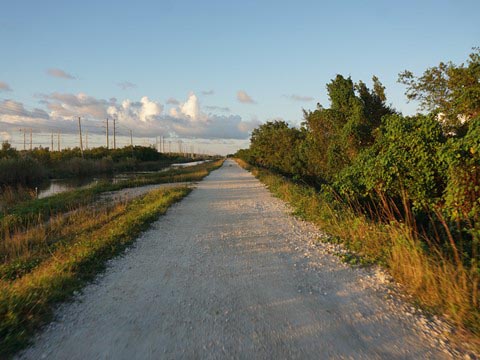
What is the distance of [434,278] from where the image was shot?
397 centimetres

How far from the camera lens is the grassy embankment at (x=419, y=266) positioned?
11.2 ft

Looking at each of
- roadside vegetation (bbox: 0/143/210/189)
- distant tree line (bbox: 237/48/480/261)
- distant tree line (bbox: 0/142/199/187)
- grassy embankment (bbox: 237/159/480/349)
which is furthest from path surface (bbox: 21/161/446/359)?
roadside vegetation (bbox: 0/143/210/189)

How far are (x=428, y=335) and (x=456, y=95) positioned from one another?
9.66m

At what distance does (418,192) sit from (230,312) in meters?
5.81

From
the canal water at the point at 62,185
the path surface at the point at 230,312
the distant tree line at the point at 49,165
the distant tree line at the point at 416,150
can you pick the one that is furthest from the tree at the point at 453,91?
the distant tree line at the point at 49,165

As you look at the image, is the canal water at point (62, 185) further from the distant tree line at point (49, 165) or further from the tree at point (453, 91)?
the tree at point (453, 91)

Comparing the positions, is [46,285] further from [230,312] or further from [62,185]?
[62,185]

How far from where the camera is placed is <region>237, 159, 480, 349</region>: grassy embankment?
342 cm

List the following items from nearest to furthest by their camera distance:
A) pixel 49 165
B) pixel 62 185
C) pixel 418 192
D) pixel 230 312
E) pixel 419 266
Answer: pixel 230 312
pixel 419 266
pixel 418 192
pixel 62 185
pixel 49 165

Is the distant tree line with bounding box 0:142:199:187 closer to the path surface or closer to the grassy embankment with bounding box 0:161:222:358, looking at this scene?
the grassy embankment with bounding box 0:161:222:358

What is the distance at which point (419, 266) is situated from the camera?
13.9 ft

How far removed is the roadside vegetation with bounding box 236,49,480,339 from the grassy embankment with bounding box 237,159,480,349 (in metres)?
0.01

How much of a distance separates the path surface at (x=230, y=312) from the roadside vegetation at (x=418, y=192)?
0.68 m

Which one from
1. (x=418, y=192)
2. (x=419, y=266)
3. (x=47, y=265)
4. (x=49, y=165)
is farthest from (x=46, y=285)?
(x=49, y=165)
